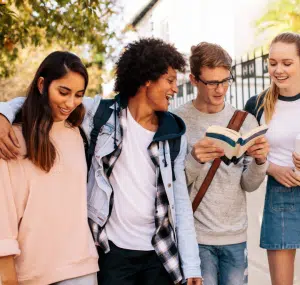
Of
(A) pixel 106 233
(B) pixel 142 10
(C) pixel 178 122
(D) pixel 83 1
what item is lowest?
→ (A) pixel 106 233

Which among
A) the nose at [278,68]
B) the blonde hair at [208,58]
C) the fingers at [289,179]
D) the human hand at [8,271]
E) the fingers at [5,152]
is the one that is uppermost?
the blonde hair at [208,58]

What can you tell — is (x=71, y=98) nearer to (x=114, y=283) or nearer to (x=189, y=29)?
(x=114, y=283)

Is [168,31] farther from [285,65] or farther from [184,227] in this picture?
[184,227]

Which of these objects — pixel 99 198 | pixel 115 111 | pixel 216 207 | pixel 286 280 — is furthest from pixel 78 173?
pixel 286 280

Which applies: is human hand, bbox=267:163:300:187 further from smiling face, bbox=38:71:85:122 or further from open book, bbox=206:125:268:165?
smiling face, bbox=38:71:85:122

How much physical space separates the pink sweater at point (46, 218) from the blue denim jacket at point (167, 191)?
0.50 feet

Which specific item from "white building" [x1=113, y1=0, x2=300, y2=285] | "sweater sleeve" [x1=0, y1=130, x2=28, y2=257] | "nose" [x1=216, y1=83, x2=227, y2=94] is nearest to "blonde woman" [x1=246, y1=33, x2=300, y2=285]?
"nose" [x1=216, y1=83, x2=227, y2=94]

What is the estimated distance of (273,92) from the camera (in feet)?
13.5

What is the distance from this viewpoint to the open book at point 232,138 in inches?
129

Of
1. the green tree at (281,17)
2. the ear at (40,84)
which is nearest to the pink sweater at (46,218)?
the ear at (40,84)

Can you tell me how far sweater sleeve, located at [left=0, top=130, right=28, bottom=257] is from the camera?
9.33 ft

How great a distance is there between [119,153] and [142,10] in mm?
24324

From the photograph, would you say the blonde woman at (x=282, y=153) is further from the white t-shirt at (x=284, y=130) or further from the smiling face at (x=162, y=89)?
the smiling face at (x=162, y=89)

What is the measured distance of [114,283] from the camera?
10.8ft
